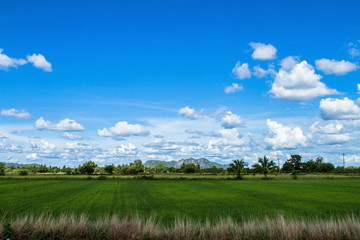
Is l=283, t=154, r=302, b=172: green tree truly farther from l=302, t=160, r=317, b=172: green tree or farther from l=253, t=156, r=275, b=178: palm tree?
l=253, t=156, r=275, b=178: palm tree

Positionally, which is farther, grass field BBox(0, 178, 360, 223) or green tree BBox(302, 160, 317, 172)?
green tree BBox(302, 160, 317, 172)

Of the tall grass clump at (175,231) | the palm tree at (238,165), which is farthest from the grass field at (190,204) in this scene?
the palm tree at (238,165)

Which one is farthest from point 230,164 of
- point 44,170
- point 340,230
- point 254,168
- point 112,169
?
point 44,170

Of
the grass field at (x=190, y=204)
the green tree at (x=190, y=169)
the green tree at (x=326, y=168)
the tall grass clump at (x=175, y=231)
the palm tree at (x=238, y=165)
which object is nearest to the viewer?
the tall grass clump at (x=175, y=231)

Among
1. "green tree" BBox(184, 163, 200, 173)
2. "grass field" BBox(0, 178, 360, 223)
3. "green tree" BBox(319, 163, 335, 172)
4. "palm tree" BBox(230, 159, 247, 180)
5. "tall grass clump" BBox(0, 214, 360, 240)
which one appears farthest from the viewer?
"green tree" BBox(184, 163, 200, 173)

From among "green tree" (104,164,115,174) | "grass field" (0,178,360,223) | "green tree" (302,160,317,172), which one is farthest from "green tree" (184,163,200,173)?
"grass field" (0,178,360,223)

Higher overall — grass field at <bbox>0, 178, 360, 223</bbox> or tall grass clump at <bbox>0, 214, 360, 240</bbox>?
tall grass clump at <bbox>0, 214, 360, 240</bbox>

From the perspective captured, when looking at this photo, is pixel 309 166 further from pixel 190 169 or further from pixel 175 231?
pixel 175 231

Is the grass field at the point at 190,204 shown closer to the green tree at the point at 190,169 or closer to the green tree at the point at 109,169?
the green tree at the point at 190,169

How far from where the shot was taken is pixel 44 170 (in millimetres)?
178750

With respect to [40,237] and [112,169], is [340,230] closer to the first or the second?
[40,237]

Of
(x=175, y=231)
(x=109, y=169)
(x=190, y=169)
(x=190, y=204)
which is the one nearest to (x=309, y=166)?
(x=190, y=169)

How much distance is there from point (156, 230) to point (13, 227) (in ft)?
19.8

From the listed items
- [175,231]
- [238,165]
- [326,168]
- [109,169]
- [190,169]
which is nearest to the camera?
[175,231]
